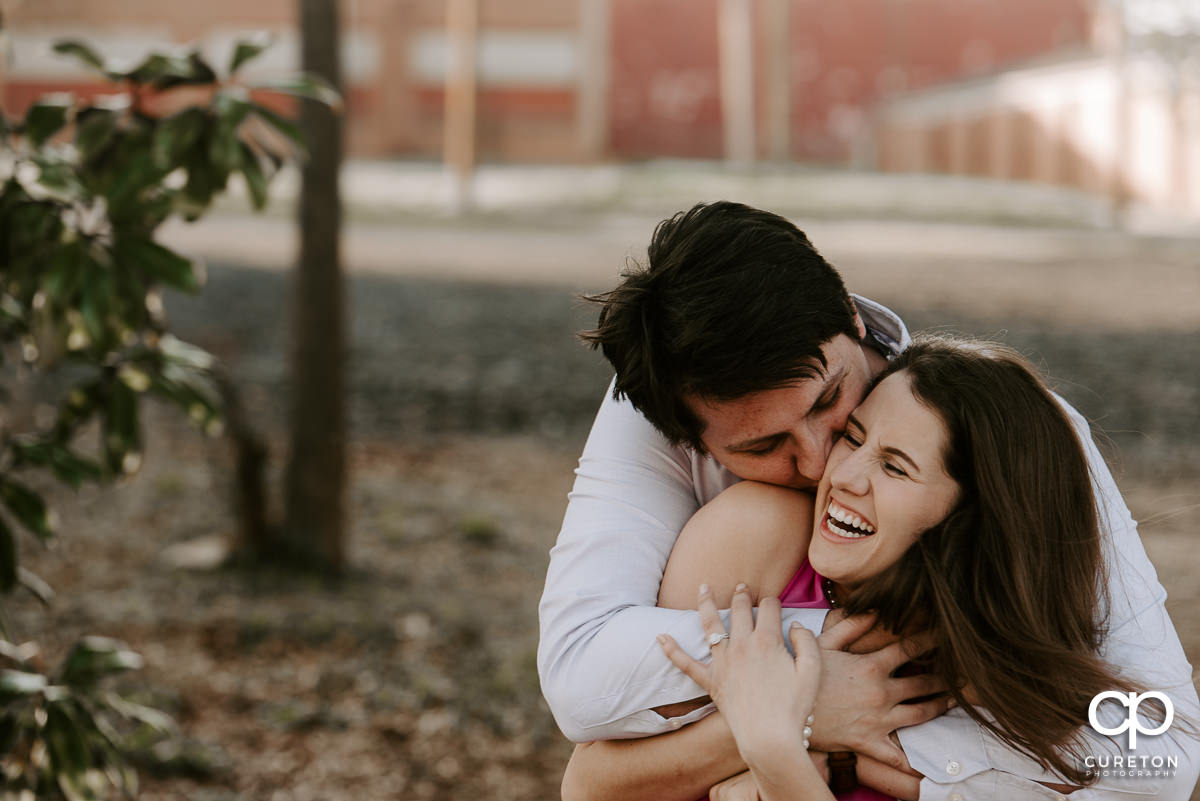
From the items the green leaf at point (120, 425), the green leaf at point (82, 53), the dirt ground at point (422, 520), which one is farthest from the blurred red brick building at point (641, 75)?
the green leaf at point (120, 425)

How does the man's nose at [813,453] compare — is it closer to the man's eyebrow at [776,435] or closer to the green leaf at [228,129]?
the man's eyebrow at [776,435]

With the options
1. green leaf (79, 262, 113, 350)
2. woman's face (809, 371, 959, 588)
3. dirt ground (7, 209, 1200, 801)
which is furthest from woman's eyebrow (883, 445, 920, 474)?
green leaf (79, 262, 113, 350)

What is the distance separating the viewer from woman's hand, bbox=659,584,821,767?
1.66 m

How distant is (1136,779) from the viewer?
1.68 metres

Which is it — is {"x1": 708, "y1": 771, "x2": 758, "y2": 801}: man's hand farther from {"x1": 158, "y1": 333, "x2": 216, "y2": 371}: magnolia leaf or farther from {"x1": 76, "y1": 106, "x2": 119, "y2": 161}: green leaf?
{"x1": 76, "y1": 106, "x2": 119, "y2": 161}: green leaf

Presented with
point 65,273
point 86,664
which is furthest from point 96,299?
point 86,664

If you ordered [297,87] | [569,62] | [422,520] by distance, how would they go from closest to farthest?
[297,87] < [422,520] < [569,62]

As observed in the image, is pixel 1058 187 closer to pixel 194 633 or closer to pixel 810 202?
pixel 810 202

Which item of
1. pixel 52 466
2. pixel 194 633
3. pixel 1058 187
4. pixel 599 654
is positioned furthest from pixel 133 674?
pixel 1058 187

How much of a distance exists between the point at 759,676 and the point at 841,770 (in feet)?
0.65

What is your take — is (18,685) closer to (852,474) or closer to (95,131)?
(95,131)

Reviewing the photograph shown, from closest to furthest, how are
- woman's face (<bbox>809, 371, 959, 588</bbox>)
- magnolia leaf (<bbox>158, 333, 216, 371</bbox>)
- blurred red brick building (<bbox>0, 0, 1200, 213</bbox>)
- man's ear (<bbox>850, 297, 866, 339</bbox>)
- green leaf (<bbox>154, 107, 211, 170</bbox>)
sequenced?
1. woman's face (<bbox>809, 371, 959, 588</bbox>)
2. man's ear (<bbox>850, 297, 866, 339</bbox>)
3. green leaf (<bbox>154, 107, 211, 170</bbox>)
4. magnolia leaf (<bbox>158, 333, 216, 371</bbox>)
5. blurred red brick building (<bbox>0, 0, 1200, 213</bbox>)

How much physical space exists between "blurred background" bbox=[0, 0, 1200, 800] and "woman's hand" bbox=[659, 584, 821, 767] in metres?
0.65

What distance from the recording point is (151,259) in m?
2.19
